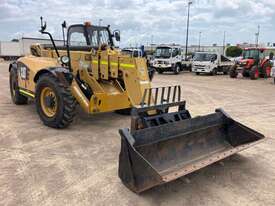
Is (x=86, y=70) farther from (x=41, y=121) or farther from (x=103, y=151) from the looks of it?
(x=103, y=151)

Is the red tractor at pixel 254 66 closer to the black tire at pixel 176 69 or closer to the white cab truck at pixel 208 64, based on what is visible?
the white cab truck at pixel 208 64

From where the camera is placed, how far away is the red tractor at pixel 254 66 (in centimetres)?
2112

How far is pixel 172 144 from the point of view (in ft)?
14.2

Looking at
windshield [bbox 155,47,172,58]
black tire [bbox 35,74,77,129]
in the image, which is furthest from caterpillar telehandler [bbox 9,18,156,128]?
windshield [bbox 155,47,172,58]

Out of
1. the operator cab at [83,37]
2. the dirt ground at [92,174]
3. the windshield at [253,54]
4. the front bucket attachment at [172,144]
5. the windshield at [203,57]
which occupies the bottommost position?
the dirt ground at [92,174]

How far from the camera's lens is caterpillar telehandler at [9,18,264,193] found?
152 inches

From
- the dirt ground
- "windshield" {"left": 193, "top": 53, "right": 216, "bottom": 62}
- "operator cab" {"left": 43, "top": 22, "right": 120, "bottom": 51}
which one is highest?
"operator cab" {"left": 43, "top": 22, "right": 120, "bottom": 51}

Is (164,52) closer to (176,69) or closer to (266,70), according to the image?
(176,69)

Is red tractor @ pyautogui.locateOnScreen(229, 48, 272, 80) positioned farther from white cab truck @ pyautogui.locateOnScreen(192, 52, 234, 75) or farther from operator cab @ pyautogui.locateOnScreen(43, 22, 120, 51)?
operator cab @ pyautogui.locateOnScreen(43, 22, 120, 51)

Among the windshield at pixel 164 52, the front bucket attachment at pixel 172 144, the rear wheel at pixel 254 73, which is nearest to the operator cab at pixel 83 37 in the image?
the front bucket attachment at pixel 172 144

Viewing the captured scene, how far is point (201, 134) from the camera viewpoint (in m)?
4.77

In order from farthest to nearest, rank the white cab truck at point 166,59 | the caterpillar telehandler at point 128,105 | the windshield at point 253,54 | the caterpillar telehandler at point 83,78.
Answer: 1. the white cab truck at point 166,59
2. the windshield at point 253,54
3. the caterpillar telehandler at point 83,78
4. the caterpillar telehandler at point 128,105

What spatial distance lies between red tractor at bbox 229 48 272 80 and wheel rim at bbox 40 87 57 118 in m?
17.0

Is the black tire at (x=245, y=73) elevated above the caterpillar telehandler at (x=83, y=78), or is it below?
below
